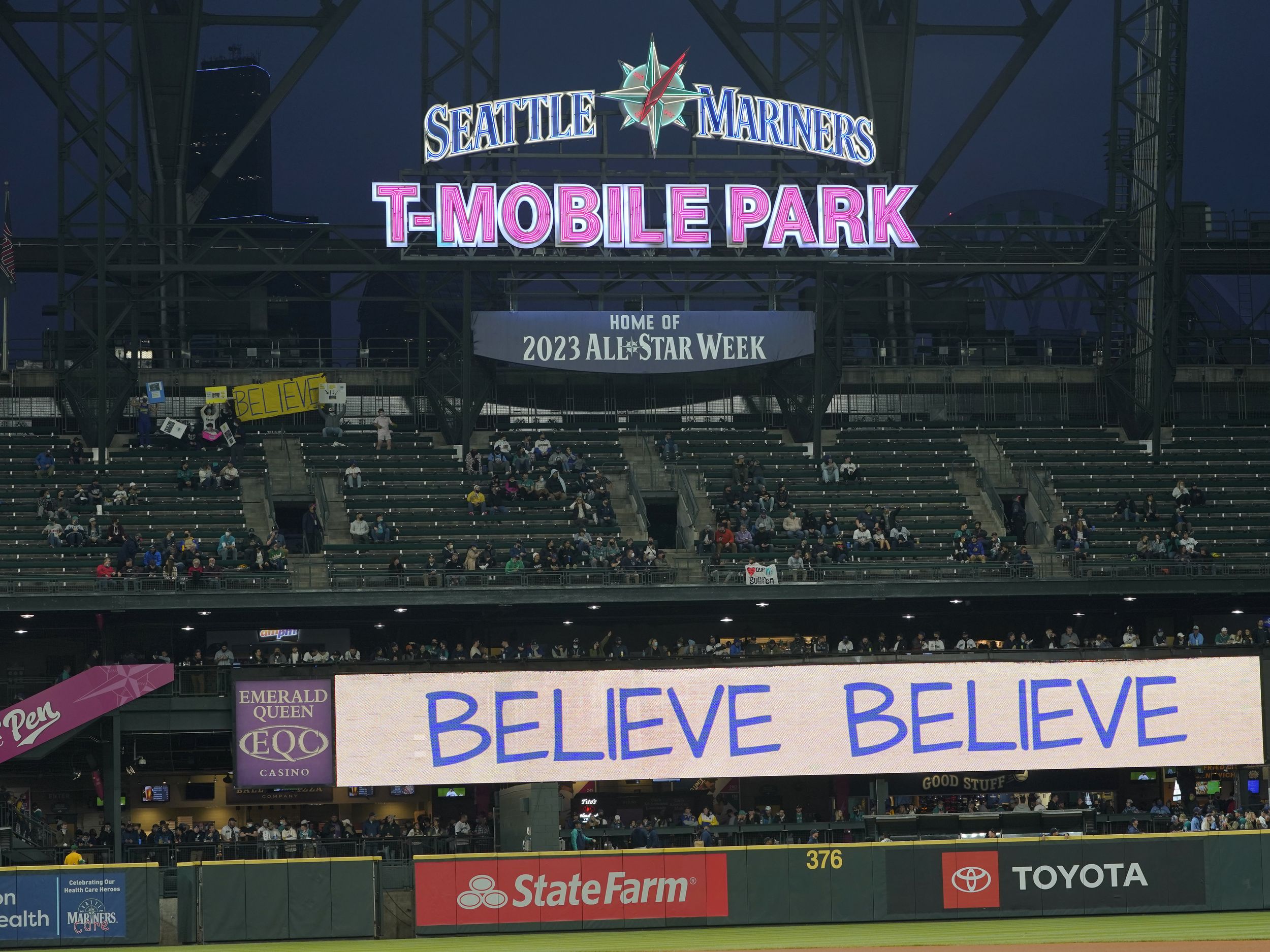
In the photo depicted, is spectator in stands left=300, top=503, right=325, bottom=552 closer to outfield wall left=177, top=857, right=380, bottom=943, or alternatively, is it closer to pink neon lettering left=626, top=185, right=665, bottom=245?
pink neon lettering left=626, top=185, right=665, bottom=245

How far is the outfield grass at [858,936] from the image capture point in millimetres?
29234

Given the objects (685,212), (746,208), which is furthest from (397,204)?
(746,208)

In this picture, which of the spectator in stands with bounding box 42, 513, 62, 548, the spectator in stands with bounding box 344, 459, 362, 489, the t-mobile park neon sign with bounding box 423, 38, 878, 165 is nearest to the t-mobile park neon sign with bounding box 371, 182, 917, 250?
the t-mobile park neon sign with bounding box 423, 38, 878, 165

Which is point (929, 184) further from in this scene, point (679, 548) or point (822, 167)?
point (679, 548)

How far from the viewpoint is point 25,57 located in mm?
51906

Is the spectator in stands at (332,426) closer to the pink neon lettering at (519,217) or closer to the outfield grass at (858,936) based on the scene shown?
the pink neon lettering at (519,217)

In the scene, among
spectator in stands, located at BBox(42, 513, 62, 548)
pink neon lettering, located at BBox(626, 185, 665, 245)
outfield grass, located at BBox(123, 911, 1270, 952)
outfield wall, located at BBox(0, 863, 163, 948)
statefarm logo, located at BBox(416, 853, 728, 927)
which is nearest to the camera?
outfield grass, located at BBox(123, 911, 1270, 952)

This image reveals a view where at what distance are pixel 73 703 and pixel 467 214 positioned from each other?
18321mm

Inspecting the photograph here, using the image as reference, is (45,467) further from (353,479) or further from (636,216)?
(636,216)

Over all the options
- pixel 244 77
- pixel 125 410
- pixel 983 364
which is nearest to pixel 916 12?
pixel 983 364

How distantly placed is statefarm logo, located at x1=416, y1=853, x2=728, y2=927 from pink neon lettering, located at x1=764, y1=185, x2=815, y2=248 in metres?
22.7

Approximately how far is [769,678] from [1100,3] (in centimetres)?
8592

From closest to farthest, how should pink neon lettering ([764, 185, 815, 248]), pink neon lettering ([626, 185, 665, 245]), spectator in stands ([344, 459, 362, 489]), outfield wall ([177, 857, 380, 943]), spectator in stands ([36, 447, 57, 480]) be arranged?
outfield wall ([177, 857, 380, 943]) → spectator in stands ([36, 447, 57, 480]) → spectator in stands ([344, 459, 362, 489]) → pink neon lettering ([626, 185, 665, 245]) → pink neon lettering ([764, 185, 815, 248])

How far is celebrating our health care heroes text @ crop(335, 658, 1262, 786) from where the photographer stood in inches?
1508
